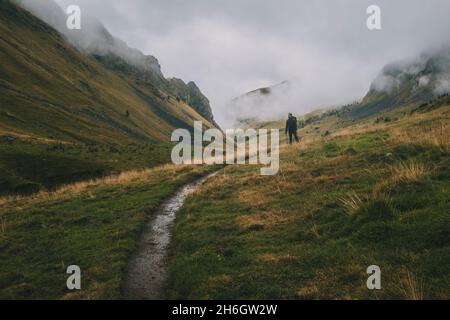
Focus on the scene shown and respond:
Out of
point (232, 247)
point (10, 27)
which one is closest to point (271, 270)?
point (232, 247)

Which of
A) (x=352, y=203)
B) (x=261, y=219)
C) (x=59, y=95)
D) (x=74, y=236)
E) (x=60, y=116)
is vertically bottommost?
(x=74, y=236)

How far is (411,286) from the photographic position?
8.66 meters

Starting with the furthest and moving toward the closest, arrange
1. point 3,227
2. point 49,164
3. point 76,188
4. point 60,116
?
point 60,116 → point 49,164 → point 76,188 → point 3,227

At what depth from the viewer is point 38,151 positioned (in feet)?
147

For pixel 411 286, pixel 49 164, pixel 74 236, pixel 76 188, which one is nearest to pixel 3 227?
pixel 74 236

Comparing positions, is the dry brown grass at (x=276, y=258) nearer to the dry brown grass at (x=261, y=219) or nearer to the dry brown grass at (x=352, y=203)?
the dry brown grass at (x=261, y=219)

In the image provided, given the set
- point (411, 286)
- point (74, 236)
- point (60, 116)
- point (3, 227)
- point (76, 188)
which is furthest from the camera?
point (60, 116)

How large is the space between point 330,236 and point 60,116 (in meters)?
79.5

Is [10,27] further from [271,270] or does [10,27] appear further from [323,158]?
[271,270]

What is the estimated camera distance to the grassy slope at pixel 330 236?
990cm

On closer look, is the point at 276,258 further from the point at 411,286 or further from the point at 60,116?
the point at 60,116

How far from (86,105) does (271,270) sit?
326 ft

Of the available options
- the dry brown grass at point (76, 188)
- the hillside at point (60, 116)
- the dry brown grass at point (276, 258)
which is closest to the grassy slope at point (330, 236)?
the dry brown grass at point (276, 258)

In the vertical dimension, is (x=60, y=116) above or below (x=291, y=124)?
above
